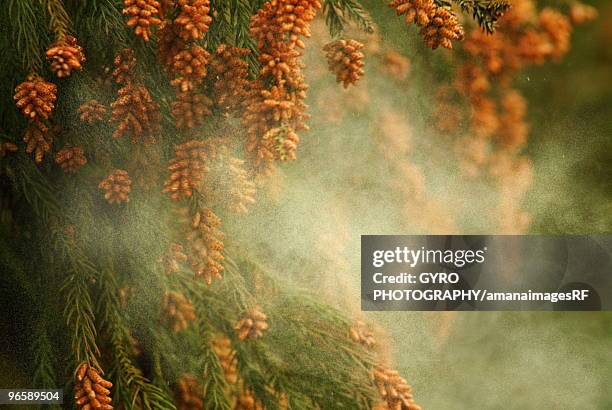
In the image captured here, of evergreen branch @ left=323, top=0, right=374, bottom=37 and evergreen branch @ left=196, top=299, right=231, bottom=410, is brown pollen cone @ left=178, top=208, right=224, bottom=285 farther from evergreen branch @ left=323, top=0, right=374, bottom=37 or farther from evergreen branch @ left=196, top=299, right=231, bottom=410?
evergreen branch @ left=323, top=0, right=374, bottom=37

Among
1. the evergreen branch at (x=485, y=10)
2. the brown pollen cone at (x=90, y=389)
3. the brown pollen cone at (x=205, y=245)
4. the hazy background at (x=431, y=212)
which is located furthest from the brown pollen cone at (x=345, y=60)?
the brown pollen cone at (x=90, y=389)

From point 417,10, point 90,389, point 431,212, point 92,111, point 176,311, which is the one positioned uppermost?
point 417,10

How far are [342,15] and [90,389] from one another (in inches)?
21.5

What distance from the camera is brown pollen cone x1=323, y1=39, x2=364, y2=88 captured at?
939 mm

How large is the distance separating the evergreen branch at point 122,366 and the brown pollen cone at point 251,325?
0.12 metres

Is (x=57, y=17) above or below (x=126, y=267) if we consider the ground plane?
above

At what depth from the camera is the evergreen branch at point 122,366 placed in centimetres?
88

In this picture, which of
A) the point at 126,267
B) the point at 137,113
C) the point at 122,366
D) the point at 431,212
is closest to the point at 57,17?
the point at 137,113

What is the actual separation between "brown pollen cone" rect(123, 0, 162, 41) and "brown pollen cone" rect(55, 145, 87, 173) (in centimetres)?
18

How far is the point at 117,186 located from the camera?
92 cm

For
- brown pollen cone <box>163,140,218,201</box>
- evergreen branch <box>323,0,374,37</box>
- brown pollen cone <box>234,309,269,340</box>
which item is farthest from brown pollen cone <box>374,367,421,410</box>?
evergreen branch <box>323,0,374,37</box>

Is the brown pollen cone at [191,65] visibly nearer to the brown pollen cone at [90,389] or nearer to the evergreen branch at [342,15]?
the evergreen branch at [342,15]

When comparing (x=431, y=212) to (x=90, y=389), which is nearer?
(x=90, y=389)

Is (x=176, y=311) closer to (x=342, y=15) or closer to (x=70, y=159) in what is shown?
(x=70, y=159)
